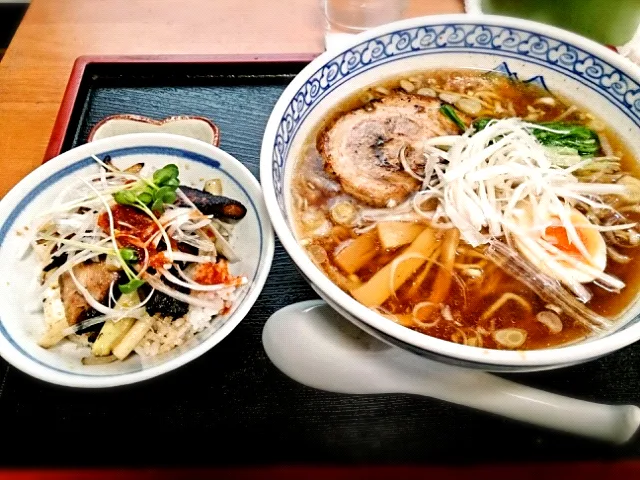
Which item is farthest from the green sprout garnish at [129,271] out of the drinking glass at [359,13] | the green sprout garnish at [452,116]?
the drinking glass at [359,13]

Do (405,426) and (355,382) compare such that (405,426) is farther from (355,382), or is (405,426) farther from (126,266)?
(126,266)

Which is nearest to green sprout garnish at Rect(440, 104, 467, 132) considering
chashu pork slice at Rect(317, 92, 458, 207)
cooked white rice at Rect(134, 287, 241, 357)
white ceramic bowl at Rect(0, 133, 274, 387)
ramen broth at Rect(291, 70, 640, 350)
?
chashu pork slice at Rect(317, 92, 458, 207)

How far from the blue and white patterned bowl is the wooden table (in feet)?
1.97

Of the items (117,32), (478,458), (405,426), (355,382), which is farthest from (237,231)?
(117,32)

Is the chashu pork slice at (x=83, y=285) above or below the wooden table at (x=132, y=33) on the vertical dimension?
below

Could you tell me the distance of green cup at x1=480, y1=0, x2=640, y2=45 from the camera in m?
1.67

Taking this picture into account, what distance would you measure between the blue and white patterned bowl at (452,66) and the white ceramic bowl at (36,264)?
0.18m

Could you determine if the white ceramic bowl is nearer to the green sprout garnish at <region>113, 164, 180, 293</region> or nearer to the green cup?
the green sprout garnish at <region>113, 164, 180, 293</region>

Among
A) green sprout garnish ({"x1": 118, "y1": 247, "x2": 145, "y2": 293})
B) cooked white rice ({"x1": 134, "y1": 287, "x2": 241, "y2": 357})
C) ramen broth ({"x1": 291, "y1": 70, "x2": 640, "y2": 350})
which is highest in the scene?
ramen broth ({"x1": 291, "y1": 70, "x2": 640, "y2": 350})

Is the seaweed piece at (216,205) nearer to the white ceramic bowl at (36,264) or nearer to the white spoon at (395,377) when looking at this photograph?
the white ceramic bowl at (36,264)

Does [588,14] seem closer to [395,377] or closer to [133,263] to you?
[395,377]

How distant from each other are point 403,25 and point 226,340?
0.83 m

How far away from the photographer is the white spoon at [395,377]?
1.00m

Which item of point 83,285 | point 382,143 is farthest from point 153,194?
point 382,143
